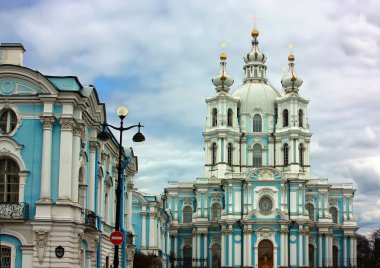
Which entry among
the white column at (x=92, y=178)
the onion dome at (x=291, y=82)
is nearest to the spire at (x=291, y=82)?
the onion dome at (x=291, y=82)

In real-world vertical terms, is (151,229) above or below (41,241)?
above

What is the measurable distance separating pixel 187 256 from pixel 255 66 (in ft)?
90.1

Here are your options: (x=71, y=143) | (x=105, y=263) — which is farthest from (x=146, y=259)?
(x=71, y=143)

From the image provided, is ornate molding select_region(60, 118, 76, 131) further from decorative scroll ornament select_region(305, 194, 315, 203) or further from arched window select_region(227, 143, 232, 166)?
arched window select_region(227, 143, 232, 166)

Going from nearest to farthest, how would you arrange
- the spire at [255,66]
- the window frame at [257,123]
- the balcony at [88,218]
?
1. the balcony at [88,218]
2. the window frame at [257,123]
3. the spire at [255,66]

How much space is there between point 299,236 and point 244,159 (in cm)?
1448

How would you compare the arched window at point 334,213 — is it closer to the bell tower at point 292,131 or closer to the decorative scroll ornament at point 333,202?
the decorative scroll ornament at point 333,202

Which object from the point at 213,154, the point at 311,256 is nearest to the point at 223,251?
the point at 311,256

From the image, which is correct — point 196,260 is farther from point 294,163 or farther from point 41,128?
point 41,128

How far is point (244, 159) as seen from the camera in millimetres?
92750

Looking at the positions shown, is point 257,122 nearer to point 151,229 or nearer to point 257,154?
point 257,154

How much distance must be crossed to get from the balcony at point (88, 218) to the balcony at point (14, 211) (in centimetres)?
257

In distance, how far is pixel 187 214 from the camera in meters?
93.2

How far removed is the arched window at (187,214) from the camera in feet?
305
